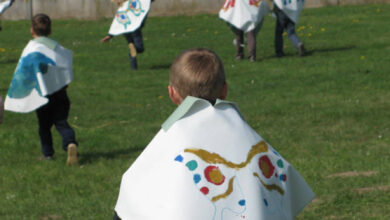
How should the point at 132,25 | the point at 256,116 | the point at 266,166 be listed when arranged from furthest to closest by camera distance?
the point at 132,25 → the point at 256,116 → the point at 266,166

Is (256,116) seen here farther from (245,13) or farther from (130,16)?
(130,16)

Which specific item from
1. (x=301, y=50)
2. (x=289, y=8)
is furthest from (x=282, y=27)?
(x=301, y=50)

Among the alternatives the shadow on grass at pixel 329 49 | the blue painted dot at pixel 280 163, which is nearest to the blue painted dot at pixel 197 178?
the blue painted dot at pixel 280 163

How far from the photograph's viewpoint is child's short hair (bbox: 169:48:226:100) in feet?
12.7

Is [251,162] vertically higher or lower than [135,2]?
higher

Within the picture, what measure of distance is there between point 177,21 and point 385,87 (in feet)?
41.4

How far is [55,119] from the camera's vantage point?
9.53m

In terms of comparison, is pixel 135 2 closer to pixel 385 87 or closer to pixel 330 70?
pixel 330 70

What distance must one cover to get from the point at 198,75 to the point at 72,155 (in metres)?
5.55

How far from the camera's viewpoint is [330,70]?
1462 centimetres

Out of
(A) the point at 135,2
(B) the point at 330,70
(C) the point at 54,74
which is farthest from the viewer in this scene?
(A) the point at 135,2

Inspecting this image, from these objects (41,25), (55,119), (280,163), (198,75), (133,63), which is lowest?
(133,63)

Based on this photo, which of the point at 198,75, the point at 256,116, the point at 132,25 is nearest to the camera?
the point at 198,75

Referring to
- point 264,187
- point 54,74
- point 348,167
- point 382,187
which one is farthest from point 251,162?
point 54,74
